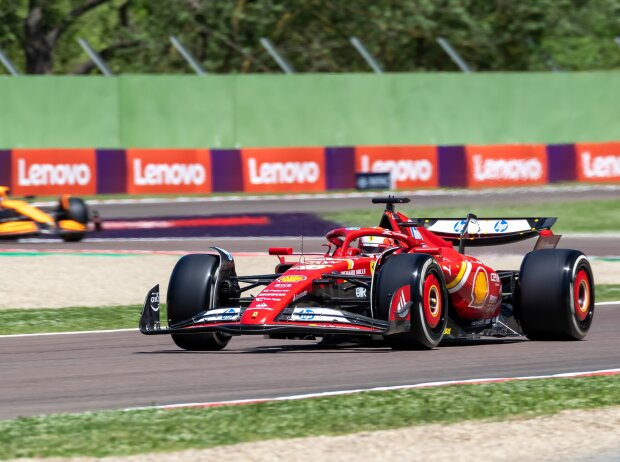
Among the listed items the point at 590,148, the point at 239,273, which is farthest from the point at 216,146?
the point at 239,273

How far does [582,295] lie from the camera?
10953 millimetres

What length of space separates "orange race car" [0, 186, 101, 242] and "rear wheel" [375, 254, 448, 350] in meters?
11.5

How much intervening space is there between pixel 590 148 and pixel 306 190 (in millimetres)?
7080

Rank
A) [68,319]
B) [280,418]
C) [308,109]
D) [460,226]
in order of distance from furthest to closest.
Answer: [308,109] < [68,319] < [460,226] < [280,418]

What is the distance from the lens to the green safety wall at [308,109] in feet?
102

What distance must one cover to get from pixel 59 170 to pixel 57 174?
0.31ft

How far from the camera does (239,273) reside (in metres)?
16.3

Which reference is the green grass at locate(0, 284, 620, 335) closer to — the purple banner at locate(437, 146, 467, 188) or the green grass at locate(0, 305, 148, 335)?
the green grass at locate(0, 305, 148, 335)

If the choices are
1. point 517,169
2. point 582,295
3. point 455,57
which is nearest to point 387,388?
point 582,295

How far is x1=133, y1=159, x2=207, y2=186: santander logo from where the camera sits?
2847 centimetres

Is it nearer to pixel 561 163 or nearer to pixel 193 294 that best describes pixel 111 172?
pixel 561 163

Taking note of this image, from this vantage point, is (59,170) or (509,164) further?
(509,164)

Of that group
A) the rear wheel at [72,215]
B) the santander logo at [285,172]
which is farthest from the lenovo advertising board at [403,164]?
the rear wheel at [72,215]

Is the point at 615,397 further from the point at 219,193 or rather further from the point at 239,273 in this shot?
the point at 219,193
